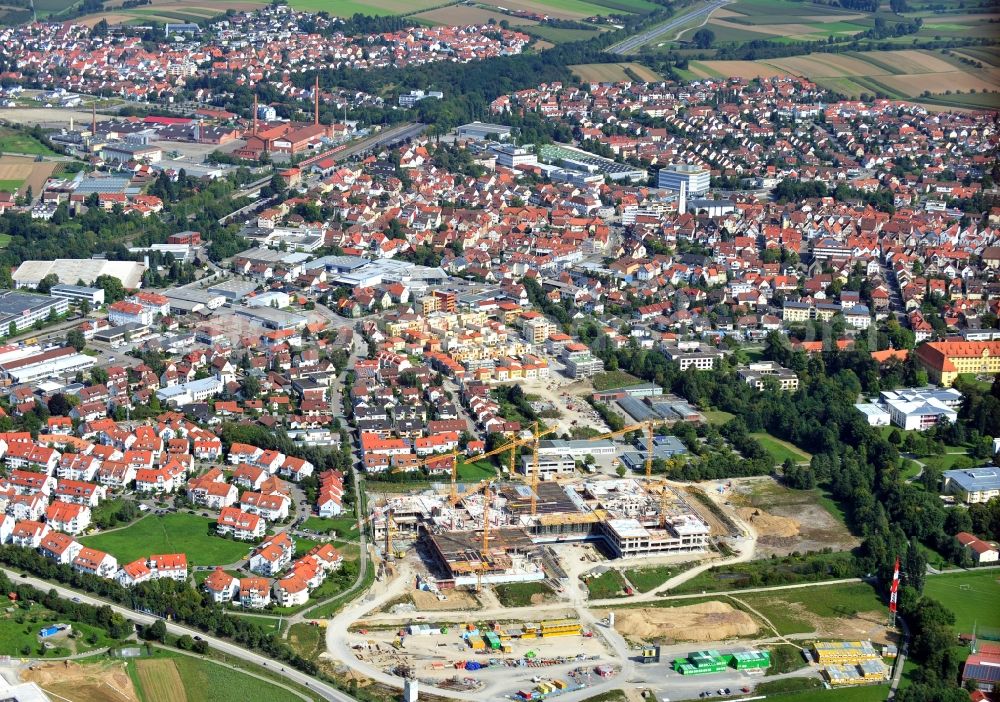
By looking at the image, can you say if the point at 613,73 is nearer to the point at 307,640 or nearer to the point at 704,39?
the point at 704,39

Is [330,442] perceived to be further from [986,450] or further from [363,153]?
[363,153]

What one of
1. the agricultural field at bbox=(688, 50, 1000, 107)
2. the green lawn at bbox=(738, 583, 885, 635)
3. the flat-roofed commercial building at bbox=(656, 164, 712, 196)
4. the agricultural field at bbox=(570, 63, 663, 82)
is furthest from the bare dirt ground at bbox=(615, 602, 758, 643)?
the agricultural field at bbox=(570, 63, 663, 82)

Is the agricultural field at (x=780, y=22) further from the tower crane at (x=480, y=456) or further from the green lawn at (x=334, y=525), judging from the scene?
the green lawn at (x=334, y=525)

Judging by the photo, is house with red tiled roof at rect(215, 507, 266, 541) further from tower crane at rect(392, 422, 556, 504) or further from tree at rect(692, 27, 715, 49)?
tree at rect(692, 27, 715, 49)

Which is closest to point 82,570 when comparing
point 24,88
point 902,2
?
point 24,88

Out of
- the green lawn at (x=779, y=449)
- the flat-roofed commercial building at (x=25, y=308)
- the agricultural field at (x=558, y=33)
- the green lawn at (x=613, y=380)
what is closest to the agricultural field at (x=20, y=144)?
the flat-roofed commercial building at (x=25, y=308)

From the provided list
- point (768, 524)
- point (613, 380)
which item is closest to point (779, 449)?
point (768, 524)
